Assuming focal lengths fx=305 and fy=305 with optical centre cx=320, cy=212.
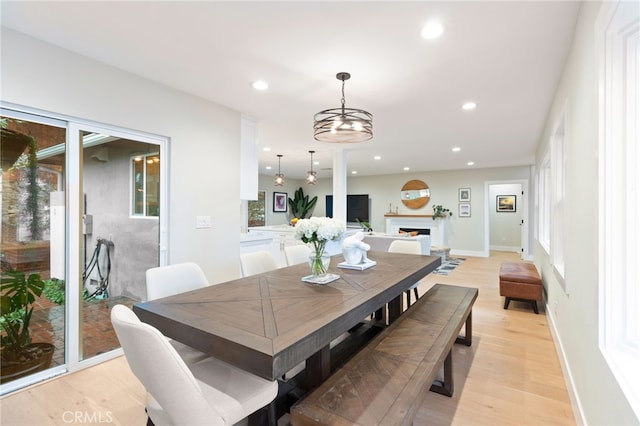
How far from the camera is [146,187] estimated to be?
120 inches

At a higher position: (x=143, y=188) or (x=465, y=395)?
(x=143, y=188)

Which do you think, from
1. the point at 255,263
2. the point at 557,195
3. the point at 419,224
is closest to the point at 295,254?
the point at 255,263

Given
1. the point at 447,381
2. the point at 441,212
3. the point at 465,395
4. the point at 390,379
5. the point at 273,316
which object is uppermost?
the point at 441,212

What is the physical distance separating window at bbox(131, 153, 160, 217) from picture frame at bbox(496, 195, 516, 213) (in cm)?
986

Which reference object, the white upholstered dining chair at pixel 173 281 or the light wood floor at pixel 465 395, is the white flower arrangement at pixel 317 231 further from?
the light wood floor at pixel 465 395

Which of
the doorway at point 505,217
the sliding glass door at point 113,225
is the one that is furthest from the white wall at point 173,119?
the doorway at point 505,217

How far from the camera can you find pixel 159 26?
204cm

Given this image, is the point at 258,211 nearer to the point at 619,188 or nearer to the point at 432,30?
the point at 432,30

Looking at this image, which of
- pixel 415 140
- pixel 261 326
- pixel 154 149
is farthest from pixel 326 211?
pixel 261 326

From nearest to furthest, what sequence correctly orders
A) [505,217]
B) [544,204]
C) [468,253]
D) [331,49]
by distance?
[331,49] < [544,204] < [468,253] < [505,217]

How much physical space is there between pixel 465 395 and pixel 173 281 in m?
2.21

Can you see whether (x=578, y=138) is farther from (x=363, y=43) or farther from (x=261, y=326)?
(x=261, y=326)

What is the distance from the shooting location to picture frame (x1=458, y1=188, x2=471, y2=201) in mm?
8656

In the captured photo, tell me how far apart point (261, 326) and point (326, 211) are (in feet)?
31.9
